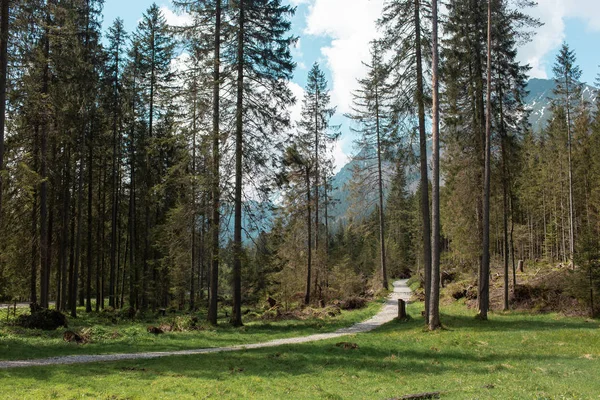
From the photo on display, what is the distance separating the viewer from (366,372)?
10.3m

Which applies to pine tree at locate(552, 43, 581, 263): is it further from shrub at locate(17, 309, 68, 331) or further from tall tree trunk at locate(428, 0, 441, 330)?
shrub at locate(17, 309, 68, 331)

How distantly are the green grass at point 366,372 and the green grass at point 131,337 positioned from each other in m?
2.50

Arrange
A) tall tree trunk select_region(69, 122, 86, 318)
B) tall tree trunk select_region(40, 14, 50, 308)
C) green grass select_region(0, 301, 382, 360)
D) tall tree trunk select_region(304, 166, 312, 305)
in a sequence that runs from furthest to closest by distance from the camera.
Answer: tall tree trunk select_region(304, 166, 312, 305) < tall tree trunk select_region(69, 122, 86, 318) < tall tree trunk select_region(40, 14, 50, 308) < green grass select_region(0, 301, 382, 360)

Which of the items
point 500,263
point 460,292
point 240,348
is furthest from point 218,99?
point 500,263

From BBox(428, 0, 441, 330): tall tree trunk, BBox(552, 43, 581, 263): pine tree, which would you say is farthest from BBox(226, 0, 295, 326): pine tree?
BBox(552, 43, 581, 263): pine tree

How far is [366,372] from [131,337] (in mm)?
9234

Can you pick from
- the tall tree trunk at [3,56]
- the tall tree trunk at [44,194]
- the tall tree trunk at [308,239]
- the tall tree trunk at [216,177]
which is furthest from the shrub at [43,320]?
the tall tree trunk at [308,239]

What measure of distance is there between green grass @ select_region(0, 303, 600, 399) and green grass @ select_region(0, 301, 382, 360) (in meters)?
2.50

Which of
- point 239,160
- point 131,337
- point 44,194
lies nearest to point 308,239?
point 239,160

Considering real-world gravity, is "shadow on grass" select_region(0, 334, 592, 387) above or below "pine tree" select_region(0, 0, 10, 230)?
below

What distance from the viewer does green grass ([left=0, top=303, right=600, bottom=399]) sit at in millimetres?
7793

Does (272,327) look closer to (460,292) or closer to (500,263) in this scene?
(460,292)

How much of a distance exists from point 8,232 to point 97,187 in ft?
34.6

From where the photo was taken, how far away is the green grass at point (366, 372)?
7793 mm
